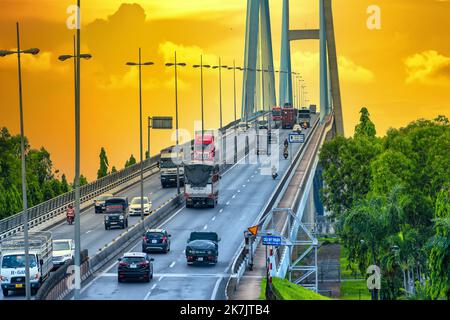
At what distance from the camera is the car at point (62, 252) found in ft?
198

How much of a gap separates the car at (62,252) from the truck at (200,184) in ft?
93.1

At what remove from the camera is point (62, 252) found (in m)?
61.2

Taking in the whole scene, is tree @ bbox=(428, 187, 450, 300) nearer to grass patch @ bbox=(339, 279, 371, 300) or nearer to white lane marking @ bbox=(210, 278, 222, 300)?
white lane marking @ bbox=(210, 278, 222, 300)

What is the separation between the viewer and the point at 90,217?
93.4 metres

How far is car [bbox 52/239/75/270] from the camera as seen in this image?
60.2m

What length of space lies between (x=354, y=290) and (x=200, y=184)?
18.1 meters

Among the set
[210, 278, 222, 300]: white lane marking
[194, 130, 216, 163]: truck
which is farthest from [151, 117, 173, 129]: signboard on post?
[210, 278, 222, 300]: white lane marking

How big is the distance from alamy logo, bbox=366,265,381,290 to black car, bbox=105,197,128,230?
712 inches

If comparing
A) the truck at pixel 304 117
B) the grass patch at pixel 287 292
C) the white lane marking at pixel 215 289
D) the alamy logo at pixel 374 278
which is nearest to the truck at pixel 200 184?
the alamy logo at pixel 374 278

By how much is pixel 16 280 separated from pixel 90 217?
41.3m

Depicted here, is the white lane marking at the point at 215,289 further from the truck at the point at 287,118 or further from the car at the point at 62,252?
the truck at the point at 287,118

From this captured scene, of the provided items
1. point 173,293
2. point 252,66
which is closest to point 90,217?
point 173,293
